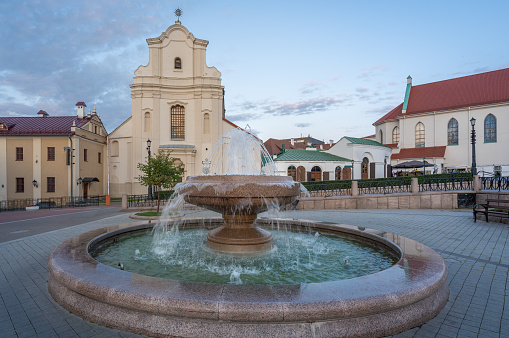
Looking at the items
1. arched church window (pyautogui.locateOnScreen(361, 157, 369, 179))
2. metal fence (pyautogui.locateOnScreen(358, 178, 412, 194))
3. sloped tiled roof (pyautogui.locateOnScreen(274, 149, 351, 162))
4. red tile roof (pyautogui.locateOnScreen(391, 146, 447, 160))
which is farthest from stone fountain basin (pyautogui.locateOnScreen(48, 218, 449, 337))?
red tile roof (pyautogui.locateOnScreen(391, 146, 447, 160))

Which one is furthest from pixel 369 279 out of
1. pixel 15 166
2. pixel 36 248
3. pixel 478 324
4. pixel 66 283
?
pixel 15 166

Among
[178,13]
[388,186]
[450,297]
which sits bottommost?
[450,297]

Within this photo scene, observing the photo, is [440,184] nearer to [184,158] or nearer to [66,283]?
[66,283]

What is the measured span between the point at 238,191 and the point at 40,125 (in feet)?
128

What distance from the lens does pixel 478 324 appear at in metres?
3.56

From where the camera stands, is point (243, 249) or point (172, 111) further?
point (172, 111)

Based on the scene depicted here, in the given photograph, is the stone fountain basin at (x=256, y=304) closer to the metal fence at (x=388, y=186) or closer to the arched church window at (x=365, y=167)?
the metal fence at (x=388, y=186)

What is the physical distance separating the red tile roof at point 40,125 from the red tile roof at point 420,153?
42309 millimetres

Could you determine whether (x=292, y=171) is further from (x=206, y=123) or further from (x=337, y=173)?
(x=206, y=123)

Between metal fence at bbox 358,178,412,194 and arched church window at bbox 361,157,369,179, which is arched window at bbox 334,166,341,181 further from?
metal fence at bbox 358,178,412,194

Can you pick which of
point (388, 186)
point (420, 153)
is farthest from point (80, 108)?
point (420, 153)

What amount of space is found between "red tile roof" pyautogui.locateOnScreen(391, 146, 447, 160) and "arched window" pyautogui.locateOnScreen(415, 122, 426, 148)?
174 centimetres

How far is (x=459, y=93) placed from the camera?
4178 cm

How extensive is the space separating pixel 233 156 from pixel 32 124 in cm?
3844
